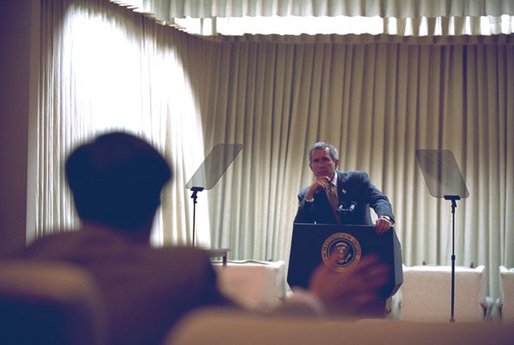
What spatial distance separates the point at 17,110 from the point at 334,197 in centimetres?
171

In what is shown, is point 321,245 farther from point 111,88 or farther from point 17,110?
point 111,88

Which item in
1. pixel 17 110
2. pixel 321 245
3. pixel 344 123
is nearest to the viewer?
pixel 321 245

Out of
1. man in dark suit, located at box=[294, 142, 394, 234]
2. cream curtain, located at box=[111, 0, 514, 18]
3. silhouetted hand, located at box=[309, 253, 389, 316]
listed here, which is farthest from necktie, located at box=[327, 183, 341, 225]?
silhouetted hand, located at box=[309, 253, 389, 316]

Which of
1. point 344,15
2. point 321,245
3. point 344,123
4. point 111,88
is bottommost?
point 321,245

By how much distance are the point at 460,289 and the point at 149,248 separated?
214 inches

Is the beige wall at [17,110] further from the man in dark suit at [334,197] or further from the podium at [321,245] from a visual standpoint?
the podium at [321,245]

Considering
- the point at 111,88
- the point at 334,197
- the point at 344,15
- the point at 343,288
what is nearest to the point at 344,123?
the point at 344,15

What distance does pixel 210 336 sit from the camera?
1.11 ft

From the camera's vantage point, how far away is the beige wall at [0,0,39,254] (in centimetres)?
349

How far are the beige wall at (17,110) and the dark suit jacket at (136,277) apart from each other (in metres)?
3.21

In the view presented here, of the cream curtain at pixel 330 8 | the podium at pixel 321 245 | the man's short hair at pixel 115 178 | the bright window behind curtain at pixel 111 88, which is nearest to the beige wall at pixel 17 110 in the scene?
the bright window behind curtain at pixel 111 88

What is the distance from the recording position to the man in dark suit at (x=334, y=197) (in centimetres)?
288

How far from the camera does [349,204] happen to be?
322 cm

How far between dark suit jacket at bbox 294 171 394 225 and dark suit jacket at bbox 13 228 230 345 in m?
Answer: 2.41
